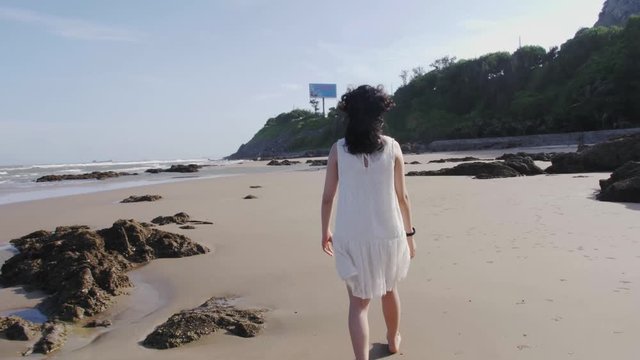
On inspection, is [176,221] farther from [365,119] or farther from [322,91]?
[322,91]

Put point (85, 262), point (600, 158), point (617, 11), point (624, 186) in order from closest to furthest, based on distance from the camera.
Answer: point (85, 262) → point (624, 186) → point (600, 158) → point (617, 11)

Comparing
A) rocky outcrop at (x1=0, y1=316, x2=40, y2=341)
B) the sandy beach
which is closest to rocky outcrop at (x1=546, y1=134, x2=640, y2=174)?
the sandy beach

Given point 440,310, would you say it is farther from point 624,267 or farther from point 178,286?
point 178,286

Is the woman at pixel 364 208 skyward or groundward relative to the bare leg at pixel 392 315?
skyward

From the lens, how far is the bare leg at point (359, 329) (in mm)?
2980

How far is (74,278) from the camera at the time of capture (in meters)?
4.46

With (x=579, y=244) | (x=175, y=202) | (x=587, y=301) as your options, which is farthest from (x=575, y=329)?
(x=175, y=202)

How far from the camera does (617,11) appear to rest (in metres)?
89.3

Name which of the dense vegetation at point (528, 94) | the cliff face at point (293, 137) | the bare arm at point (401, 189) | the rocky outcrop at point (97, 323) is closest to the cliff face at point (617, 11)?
the dense vegetation at point (528, 94)

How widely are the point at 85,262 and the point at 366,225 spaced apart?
3.00m

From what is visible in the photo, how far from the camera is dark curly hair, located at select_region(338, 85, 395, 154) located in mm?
3016

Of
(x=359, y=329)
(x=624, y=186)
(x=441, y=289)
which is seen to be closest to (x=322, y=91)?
(x=624, y=186)

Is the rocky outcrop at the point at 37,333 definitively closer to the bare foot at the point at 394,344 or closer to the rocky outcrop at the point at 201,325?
the rocky outcrop at the point at 201,325

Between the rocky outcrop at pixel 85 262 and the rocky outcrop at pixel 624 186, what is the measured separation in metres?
6.30
